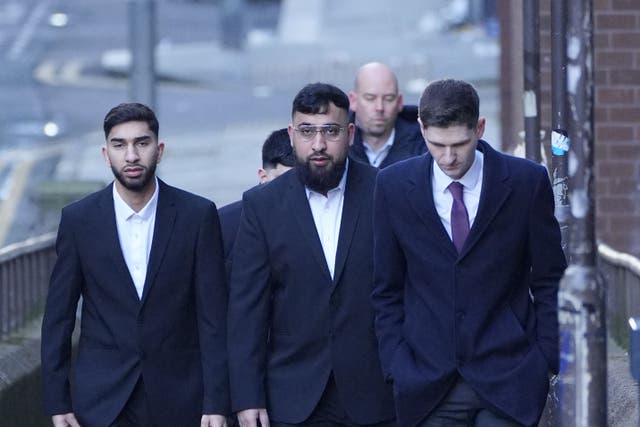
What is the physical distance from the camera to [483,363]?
5504 mm

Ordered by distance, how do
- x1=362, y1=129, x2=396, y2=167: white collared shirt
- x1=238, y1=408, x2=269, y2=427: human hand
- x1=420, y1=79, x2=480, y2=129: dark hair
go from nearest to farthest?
1. x1=420, y1=79, x2=480, y2=129: dark hair
2. x1=238, y1=408, x2=269, y2=427: human hand
3. x1=362, y1=129, x2=396, y2=167: white collared shirt

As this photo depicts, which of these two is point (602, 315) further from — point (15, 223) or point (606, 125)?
point (15, 223)

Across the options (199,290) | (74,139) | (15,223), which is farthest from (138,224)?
(74,139)

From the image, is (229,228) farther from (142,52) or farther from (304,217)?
(142,52)

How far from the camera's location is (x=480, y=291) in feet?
18.0

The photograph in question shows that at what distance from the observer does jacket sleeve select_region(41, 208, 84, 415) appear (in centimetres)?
614

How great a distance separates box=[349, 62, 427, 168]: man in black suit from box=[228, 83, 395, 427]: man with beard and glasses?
195cm

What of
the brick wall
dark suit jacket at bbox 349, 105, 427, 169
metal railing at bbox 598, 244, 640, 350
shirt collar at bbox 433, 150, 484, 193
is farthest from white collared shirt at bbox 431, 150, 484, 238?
the brick wall

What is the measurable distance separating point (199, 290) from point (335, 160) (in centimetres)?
76

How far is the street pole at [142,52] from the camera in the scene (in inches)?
567

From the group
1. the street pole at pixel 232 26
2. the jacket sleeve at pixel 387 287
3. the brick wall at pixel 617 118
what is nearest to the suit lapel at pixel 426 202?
the jacket sleeve at pixel 387 287

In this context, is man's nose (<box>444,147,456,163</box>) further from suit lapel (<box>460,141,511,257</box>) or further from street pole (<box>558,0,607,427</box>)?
street pole (<box>558,0,607,427</box>)

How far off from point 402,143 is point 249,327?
2.42m

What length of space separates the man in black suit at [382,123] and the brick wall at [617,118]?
1.98 m
